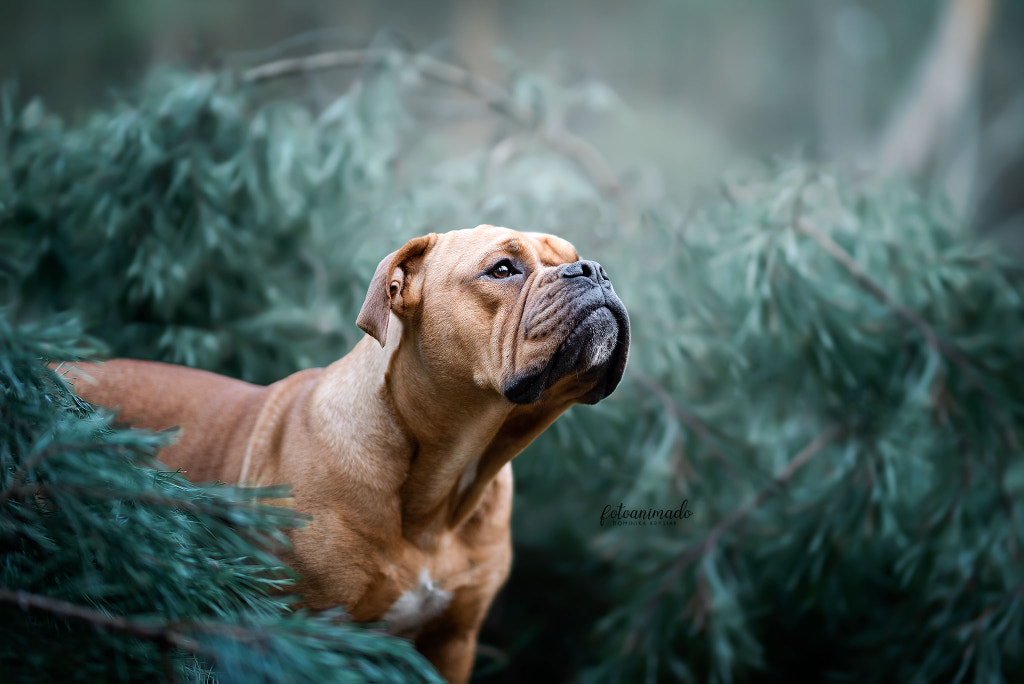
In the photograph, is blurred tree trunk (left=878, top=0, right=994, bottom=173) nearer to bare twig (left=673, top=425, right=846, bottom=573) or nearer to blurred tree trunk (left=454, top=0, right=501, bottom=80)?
blurred tree trunk (left=454, top=0, right=501, bottom=80)

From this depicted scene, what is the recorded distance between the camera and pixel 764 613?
1950mm

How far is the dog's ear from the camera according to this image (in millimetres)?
1070

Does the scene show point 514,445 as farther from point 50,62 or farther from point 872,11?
point 872,11

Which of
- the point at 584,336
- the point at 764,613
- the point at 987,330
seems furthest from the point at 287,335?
the point at 987,330

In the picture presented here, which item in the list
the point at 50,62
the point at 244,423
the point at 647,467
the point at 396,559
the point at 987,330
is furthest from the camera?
the point at 50,62

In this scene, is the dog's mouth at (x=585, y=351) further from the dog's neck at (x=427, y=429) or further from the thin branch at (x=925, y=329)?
the thin branch at (x=925, y=329)

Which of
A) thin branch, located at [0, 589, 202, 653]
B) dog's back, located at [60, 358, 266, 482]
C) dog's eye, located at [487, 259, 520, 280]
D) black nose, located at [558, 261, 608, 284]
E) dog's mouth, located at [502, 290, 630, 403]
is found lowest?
dog's back, located at [60, 358, 266, 482]

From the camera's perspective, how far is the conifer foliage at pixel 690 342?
1801 mm

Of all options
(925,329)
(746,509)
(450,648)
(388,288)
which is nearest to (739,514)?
(746,509)

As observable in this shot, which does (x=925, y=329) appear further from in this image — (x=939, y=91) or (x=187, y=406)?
(x=939, y=91)

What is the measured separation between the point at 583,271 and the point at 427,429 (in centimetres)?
34

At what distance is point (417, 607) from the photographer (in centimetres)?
121

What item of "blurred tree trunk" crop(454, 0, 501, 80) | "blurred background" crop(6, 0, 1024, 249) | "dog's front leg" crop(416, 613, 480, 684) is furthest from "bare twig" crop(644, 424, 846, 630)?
"blurred tree trunk" crop(454, 0, 501, 80)

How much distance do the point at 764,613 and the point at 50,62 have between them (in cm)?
349
